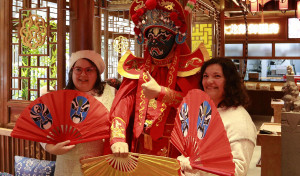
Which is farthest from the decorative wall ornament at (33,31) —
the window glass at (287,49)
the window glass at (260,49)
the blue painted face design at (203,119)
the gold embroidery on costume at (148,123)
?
the window glass at (287,49)

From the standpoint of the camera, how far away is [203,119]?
1678 mm

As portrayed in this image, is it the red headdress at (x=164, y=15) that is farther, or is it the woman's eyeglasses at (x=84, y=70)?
the woman's eyeglasses at (x=84, y=70)

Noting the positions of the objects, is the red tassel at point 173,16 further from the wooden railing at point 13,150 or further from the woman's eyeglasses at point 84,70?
the wooden railing at point 13,150

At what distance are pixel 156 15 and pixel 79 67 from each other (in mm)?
674

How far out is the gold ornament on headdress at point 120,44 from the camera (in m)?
8.17

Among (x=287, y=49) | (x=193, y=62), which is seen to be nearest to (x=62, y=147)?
(x=193, y=62)

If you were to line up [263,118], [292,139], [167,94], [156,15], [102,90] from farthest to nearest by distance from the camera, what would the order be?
[263,118] < [292,139] < [102,90] < [156,15] < [167,94]

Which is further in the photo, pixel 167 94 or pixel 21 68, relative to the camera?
pixel 21 68

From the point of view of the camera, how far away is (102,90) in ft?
8.33

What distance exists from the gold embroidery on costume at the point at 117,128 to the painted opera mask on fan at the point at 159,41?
1.73 ft

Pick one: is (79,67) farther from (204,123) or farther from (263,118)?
(263,118)

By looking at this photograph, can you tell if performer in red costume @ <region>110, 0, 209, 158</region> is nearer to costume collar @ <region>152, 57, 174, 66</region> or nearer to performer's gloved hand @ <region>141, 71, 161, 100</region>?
costume collar @ <region>152, 57, 174, 66</region>

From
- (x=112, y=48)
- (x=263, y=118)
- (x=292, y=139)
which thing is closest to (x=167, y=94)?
(x=292, y=139)

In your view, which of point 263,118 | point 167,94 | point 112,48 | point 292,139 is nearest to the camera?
point 167,94
